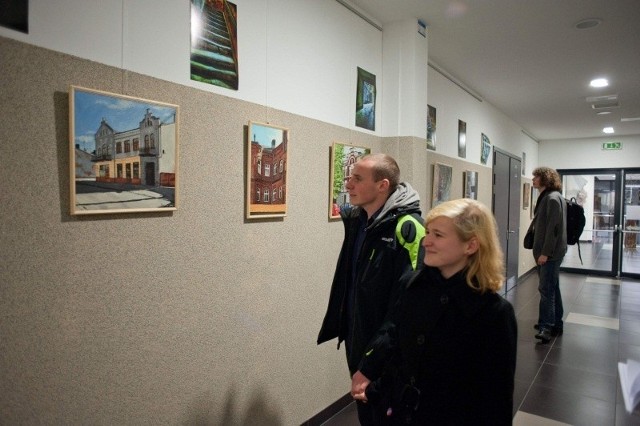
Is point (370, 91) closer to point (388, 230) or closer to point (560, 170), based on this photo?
point (388, 230)

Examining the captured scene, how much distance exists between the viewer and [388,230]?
5.88 feet

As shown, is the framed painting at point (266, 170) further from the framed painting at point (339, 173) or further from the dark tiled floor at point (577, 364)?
the dark tiled floor at point (577, 364)

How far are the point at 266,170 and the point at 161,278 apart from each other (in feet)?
2.61

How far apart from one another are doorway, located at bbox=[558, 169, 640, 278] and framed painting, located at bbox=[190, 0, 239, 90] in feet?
29.2

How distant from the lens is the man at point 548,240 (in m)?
4.38

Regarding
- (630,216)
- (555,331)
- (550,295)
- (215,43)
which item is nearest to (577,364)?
(550,295)

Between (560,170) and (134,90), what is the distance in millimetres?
10296

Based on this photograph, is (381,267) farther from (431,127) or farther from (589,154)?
(589,154)

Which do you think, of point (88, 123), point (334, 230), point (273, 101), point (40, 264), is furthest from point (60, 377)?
point (334, 230)

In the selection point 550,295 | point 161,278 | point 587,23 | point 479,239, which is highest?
point 587,23

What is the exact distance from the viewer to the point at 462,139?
5.21 metres

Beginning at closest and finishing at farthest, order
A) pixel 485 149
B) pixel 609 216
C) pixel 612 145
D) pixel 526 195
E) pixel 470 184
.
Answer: pixel 470 184, pixel 485 149, pixel 526 195, pixel 612 145, pixel 609 216

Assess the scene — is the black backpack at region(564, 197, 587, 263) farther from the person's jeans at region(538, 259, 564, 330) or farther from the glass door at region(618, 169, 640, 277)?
the glass door at region(618, 169, 640, 277)

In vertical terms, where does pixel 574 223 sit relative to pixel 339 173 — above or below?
below
